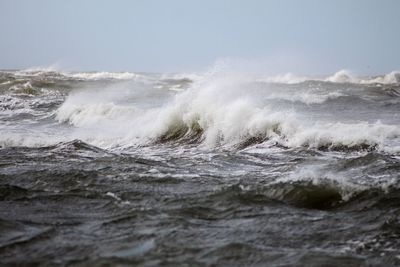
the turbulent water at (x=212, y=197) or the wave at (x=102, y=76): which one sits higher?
the wave at (x=102, y=76)

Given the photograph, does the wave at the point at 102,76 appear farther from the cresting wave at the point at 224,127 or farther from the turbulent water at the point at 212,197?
the turbulent water at the point at 212,197

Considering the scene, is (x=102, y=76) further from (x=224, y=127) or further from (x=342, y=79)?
(x=224, y=127)

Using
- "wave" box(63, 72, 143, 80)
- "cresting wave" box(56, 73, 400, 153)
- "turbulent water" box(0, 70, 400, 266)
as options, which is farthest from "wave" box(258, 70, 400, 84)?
"turbulent water" box(0, 70, 400, 266)

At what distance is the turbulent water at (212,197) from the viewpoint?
370 centimetres

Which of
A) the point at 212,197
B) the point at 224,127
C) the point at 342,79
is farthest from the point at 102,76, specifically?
the point at 212,197

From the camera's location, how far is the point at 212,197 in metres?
5.29

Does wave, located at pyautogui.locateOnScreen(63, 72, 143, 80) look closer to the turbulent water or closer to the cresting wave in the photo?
the cresting wave

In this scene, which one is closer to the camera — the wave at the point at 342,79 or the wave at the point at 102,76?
the wave at the point at 342,79

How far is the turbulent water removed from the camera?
3699 millimetres

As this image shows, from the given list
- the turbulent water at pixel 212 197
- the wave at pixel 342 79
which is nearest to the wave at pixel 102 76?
the wave at pixel 342 79

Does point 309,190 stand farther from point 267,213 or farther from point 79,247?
point 79,247

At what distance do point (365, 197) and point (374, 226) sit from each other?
2.87 feet

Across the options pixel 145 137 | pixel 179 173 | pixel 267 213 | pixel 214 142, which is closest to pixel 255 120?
pixel 214 142

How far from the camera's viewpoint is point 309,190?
5418 mm
